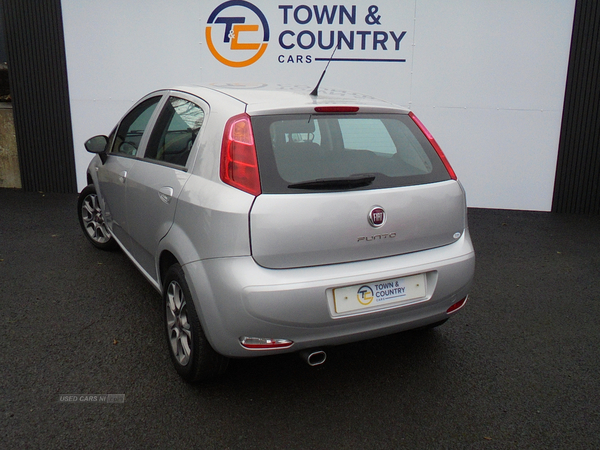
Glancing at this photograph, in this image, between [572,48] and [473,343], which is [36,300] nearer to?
[473,343]

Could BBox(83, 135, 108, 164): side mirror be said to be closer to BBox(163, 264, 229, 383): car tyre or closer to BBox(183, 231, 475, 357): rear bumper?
BBox(163, 264, 229, 383): car tyre

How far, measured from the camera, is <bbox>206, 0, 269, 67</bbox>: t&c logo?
7578mm

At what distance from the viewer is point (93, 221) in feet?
17.5

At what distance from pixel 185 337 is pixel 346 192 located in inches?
47.5

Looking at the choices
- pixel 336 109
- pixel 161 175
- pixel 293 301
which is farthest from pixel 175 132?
pixel 293 301

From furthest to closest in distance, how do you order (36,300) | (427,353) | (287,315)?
(36,300) < (427,353) < (287,315)

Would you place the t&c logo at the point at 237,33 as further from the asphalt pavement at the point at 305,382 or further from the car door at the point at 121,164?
the asphalt pavement at the point at 305,382

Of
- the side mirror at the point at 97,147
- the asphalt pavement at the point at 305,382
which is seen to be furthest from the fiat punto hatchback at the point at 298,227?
the side mirror at the point at 97,147

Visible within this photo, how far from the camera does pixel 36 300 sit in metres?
4.11

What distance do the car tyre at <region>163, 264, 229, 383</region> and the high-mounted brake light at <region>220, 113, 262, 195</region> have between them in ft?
2.02

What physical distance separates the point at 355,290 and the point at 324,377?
774 millimetres

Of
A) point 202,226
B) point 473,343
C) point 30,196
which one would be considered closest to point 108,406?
point 202,226

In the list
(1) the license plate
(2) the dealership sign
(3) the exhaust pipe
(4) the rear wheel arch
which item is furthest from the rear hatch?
(2) the dealership sign

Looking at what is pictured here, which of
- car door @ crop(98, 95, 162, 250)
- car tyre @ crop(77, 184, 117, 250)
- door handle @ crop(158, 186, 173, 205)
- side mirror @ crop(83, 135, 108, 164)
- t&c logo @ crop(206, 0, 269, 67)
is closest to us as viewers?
door handle @ crop(158, 186, 173, 205)
